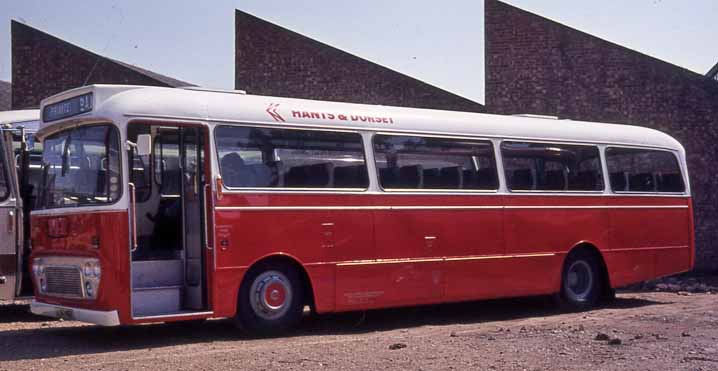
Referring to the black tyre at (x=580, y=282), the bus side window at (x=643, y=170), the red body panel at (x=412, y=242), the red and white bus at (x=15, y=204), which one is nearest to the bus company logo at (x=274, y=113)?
the red body panel at (x=412, y=242)

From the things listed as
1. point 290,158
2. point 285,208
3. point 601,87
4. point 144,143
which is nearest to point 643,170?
point 601,87

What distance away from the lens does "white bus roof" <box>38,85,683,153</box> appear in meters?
10.5

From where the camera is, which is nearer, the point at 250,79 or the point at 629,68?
the point at 629,68

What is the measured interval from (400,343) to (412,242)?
8.42 ft

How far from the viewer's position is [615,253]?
15219mm

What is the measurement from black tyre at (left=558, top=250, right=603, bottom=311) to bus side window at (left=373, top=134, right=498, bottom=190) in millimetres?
2050

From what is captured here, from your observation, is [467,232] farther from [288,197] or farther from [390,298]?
[288,197]

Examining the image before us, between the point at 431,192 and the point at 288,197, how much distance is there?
2264mm

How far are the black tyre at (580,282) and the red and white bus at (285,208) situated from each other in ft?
0.16

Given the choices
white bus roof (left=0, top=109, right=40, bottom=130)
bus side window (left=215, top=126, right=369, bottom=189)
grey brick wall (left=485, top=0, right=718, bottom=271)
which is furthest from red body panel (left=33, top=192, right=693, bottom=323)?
grey brick wall (left=485, top=0, right=718, bottom=271)

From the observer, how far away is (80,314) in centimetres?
1041

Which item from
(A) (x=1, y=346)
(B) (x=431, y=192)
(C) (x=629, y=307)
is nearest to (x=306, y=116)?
(B) (x=431, y=192)

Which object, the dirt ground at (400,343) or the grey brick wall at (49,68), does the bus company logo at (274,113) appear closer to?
the dirt ground at (400,343)

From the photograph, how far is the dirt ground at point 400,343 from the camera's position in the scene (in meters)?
9.04
